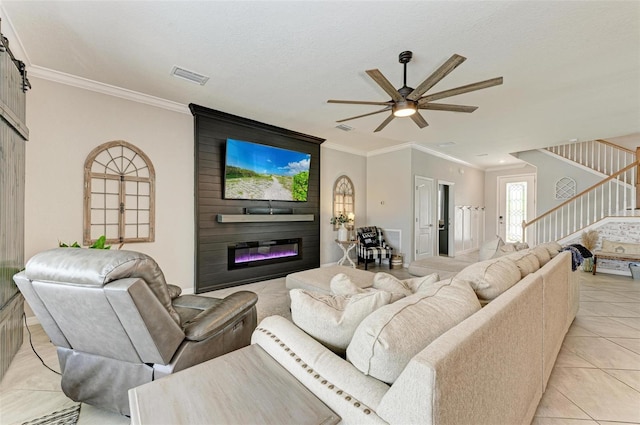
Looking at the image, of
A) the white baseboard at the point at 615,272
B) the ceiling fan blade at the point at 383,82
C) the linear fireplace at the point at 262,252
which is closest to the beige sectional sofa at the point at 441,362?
the ceiling fan blade at the point at 383,82

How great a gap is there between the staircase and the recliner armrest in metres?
7.24

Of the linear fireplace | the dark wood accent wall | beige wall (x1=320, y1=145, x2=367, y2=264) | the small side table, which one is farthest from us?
beige wall (x1=320, y1=145, x2=367, y2=264)

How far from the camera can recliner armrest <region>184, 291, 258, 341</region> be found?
5.06 feet

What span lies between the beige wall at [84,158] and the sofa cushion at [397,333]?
3691 mm

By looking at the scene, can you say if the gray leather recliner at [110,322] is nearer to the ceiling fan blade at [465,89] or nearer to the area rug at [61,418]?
the area rug at [61,418]

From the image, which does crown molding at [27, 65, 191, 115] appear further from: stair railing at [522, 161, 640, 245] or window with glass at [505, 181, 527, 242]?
window with glass at [505, 181, 527, 242]

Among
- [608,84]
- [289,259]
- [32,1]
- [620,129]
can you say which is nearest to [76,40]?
[32,1]

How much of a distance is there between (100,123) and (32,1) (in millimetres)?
1508

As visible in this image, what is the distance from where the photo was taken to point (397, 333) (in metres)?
0.84

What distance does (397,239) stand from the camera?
20.0ft

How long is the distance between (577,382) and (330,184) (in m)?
4.71

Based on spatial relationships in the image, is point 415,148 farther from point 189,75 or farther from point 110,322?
point 110,322

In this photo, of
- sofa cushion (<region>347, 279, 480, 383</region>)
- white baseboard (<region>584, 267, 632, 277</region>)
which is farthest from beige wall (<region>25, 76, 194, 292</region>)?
white baseboard (<region>584, 267, 632, 277</region>)

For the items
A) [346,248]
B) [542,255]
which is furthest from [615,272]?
[346,248]
